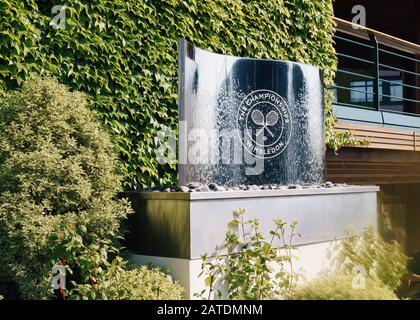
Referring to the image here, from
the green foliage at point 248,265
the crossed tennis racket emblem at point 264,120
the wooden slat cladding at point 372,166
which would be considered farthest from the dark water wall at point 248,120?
the wooden slat cladding at point 372,166

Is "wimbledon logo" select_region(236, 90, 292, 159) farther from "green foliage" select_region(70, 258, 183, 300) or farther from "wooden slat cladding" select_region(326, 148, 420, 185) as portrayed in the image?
"wooden slat cladding" select_region(326, 148, 420, 185)

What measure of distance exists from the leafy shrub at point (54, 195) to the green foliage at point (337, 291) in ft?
4.44

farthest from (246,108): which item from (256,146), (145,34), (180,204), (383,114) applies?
(383,114)

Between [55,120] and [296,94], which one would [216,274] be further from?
[296,94]

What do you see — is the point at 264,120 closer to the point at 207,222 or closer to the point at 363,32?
the point at 207,222

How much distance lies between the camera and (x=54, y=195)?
4.60 metres

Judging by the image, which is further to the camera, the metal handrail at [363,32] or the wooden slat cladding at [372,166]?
the metal handrail at [363,32]

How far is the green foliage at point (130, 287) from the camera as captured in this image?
412 cm

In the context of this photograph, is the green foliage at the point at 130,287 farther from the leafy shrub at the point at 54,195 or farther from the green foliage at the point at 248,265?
the green foliage at the point at 248,265

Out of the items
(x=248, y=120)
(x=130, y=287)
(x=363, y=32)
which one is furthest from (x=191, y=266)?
(x=363, y=32)

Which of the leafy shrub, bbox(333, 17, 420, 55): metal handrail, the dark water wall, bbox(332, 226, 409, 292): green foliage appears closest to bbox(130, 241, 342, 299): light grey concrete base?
the leafy shrub

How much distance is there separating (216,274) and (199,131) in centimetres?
139

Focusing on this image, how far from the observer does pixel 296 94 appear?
21.1 ft

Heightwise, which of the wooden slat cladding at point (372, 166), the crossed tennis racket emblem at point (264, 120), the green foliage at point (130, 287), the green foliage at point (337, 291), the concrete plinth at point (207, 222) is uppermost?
the crossed tennis racket emblem at point (264, 120)
